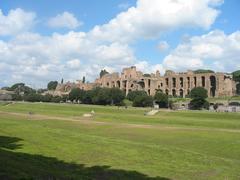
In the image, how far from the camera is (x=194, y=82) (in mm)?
118375

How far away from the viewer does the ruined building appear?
110875 millimetres

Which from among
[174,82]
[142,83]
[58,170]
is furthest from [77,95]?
[58,170]

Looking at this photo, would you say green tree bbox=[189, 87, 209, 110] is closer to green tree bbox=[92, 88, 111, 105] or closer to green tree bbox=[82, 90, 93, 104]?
green tree bbox=[92, 88, 111, 105]

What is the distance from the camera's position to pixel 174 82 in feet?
407

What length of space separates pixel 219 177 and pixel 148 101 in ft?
265

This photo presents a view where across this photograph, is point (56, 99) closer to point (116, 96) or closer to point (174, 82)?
point (116, 96)

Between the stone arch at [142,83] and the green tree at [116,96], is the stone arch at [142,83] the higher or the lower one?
the higher one

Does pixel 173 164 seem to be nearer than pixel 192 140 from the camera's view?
Yes

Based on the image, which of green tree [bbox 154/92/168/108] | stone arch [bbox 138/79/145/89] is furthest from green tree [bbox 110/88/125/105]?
stone arch [bbox 138/79/145/89]

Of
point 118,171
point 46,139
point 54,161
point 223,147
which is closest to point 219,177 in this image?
point 118,171

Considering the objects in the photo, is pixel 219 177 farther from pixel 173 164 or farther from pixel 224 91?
pixel 224 91

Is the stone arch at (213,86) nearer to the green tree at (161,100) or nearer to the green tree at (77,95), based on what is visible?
the green tree at (161,100)

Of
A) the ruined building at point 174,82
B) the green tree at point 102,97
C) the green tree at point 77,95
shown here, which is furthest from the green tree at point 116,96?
the ruined building at point 174,82

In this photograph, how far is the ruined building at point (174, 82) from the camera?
364 feet
